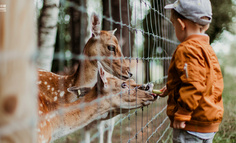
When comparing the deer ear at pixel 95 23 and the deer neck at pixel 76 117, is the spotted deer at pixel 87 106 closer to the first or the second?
the deer neck at pixel 76 117

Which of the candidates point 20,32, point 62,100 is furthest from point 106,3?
point 20,32

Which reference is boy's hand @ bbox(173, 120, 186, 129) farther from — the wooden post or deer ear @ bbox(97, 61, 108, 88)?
the wooden post

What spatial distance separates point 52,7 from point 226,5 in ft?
23.6

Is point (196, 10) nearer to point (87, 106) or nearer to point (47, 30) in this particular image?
point (87, 106)

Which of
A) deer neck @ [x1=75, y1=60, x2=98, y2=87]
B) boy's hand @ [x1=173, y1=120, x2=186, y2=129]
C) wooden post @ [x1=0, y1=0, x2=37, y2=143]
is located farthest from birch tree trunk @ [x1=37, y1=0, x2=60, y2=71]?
wooden post @ [x1=0, y1=0, x2=37, y2=143]

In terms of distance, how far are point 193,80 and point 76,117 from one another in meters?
1.42

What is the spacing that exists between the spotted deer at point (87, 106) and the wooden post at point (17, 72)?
1753mm

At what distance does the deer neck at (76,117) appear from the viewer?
8.96 ft

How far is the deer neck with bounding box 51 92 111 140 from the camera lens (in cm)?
273

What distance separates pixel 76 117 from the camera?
2799mm

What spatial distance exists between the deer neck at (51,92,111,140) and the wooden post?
189 cm

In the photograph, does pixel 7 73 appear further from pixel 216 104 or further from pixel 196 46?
pixel 216 104

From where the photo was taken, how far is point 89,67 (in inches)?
135

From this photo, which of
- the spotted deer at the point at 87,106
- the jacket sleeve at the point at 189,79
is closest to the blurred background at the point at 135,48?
the spotted deer at the point at 87,106
